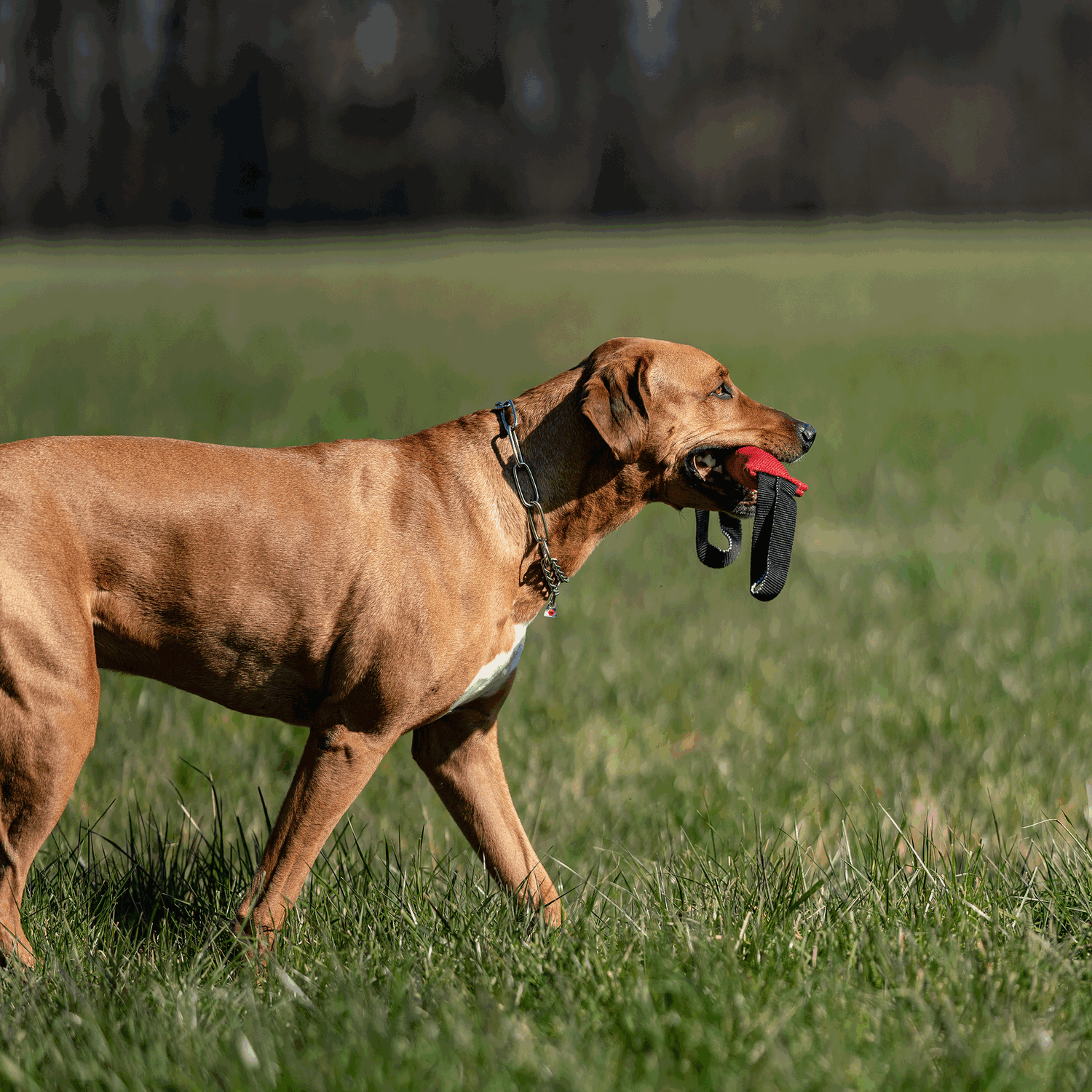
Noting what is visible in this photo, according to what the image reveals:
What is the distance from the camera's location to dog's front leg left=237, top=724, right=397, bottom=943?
10.8 feet

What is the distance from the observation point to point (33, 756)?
308 cm

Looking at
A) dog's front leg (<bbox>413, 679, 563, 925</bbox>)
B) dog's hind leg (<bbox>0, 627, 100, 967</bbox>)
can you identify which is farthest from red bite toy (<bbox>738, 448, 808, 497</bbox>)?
dog's hind leg (<bbox>0, 627, 100, 967</bbox>)

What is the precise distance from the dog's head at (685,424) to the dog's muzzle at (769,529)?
51 millimetres

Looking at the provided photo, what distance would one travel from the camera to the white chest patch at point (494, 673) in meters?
3.47

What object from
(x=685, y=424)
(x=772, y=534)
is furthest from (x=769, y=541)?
(x=685, y=424)

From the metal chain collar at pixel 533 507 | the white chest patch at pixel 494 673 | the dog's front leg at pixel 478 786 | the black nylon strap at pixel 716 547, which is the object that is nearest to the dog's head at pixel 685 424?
the black nylon strap at pixel 716 547

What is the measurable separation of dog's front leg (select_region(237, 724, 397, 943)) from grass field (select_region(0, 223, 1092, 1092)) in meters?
0.11

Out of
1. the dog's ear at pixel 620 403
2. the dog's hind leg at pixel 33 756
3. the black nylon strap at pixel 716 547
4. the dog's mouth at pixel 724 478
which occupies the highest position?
the dog's ear at pixel 620 403

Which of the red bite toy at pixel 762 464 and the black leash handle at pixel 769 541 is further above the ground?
the red bite toy at pixel 762 464

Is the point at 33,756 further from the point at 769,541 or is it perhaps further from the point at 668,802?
the point at 668,802

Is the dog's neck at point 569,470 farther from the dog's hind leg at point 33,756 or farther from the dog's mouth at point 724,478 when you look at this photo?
the dog's hind leg at point 33,756

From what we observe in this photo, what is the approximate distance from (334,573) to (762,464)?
1358 millimetres

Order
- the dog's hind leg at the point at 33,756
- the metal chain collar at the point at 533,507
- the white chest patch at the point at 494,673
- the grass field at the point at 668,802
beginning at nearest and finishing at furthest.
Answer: the grass field at the point at 668,802 → the dog's hind leg at the point at 33,756 → the white chest patch at the point at 494,673 → the metal chain collar at the point at 533,507

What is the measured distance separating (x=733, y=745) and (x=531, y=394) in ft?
9.25
